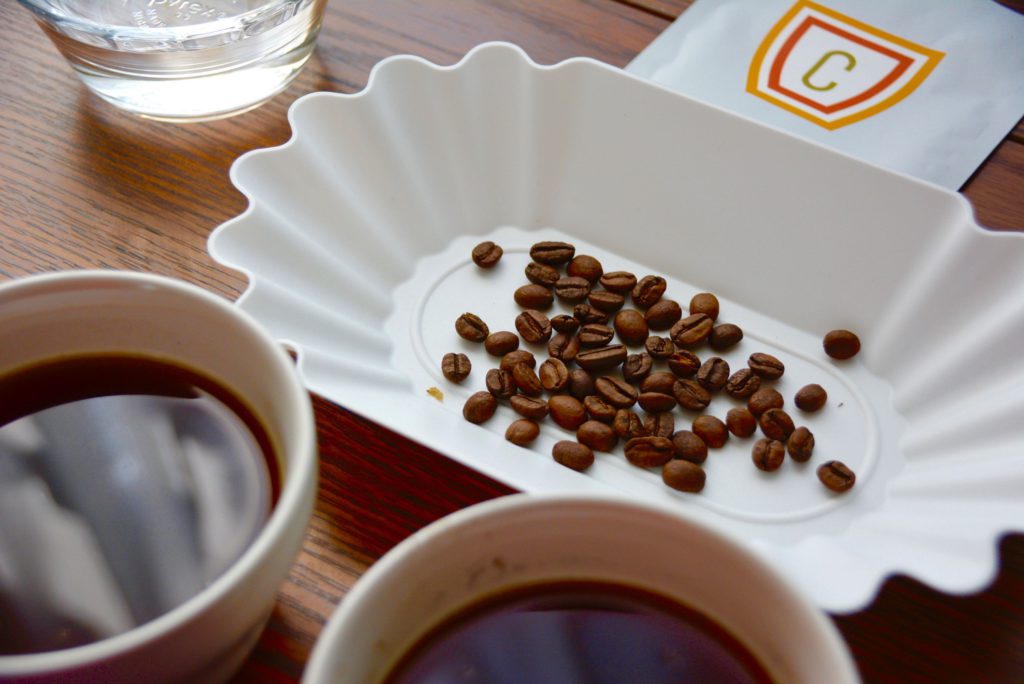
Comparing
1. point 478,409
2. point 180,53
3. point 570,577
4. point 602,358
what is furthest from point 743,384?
point 180,53

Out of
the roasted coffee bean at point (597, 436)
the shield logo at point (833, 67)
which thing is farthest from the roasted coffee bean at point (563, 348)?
the shield logo at point (833, 67)

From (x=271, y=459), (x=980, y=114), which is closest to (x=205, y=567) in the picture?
(x=271, y=459)

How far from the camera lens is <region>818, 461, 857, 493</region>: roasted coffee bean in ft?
2.40

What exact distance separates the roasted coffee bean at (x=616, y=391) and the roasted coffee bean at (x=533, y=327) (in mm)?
67

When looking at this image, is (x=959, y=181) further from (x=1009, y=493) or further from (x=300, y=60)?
(x=300, y=60)

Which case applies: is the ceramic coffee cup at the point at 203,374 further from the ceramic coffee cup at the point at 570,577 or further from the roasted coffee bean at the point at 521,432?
the roasted coffee bean at the point at 521,432

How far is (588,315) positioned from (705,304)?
11 cm

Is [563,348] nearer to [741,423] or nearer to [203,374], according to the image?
[741,423]

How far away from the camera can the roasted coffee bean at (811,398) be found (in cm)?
81

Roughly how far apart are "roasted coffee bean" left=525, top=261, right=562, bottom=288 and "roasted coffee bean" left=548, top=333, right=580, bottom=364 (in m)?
0.06

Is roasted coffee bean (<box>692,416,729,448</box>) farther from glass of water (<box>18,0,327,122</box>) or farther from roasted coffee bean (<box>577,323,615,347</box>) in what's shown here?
glass of water (<box>18,0,327,122</box>)

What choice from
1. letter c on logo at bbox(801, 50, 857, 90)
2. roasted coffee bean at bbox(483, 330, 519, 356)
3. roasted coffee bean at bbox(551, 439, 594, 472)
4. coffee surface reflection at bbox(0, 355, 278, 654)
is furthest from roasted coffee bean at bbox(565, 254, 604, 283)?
coffee surface reflection at bbox(0, 355, 278, 654)

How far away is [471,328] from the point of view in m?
0.86

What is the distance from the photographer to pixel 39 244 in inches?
32.7
